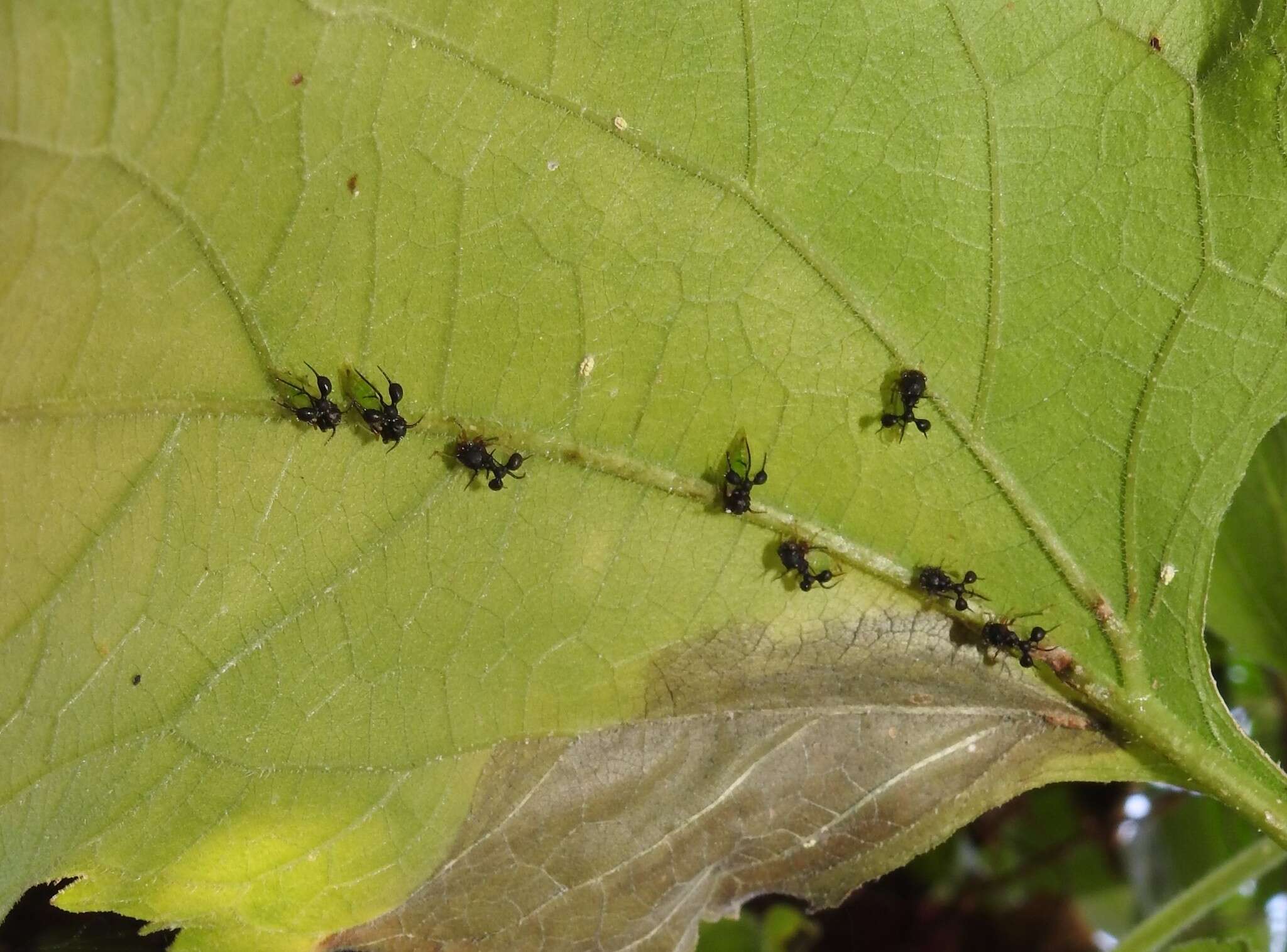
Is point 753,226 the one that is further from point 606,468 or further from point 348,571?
point 348,571

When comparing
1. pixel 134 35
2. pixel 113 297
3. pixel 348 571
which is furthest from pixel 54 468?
pixel 134 35

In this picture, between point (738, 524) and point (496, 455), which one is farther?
point (738, 524)

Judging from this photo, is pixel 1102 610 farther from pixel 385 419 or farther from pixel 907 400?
pixel 385 419

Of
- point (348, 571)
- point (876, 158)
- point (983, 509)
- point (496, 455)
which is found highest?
point (876, 158)

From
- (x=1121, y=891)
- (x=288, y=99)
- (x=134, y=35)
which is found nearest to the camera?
(x=134, y=35)

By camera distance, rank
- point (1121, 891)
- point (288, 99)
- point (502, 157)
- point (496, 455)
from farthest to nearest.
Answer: point (1121, 891)
point (496, 455)
point (502, 157)
point (288, 99)

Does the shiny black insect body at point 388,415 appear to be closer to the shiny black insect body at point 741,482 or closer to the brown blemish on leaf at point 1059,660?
the shiny black insect body at point 741,482

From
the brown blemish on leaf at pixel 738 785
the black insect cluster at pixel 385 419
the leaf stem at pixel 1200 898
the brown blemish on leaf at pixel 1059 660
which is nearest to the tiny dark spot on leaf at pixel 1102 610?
the brown blemish on leaf at pixel 1059 660
